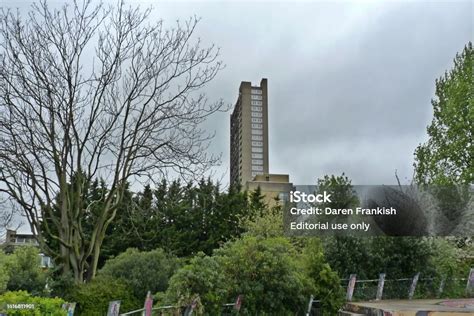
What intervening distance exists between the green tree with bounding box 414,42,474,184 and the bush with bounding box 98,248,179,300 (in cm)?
1127

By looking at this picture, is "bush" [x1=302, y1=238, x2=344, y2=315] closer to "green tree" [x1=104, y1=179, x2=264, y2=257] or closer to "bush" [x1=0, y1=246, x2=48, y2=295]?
"bush" [x1=0, y1=246, x2=48, y2=295]

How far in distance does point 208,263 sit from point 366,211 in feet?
22.7

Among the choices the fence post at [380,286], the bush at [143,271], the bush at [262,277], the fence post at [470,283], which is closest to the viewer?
the bush at [262,277]

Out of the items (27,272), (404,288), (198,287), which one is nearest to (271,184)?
(404,288)

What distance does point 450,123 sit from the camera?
19.7 metres

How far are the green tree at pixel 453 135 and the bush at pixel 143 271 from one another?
1127 cm

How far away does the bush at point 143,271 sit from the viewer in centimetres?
1468

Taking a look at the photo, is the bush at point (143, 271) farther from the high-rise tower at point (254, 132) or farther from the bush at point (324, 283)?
the high-rise tower at point (254, 132)

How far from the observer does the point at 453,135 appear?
19.6 metres

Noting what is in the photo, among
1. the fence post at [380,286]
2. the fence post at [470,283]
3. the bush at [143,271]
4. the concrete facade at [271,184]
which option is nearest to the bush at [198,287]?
the bush at [143,271]

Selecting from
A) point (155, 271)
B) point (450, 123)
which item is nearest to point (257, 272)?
point (155, 271)

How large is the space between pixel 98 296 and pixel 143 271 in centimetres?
337

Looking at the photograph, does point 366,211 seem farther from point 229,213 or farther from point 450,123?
point 229,213

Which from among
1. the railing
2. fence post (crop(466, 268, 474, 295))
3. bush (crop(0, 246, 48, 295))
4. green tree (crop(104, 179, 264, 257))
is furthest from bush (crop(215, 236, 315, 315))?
green tree (crop(104, 179, 264, 257))
